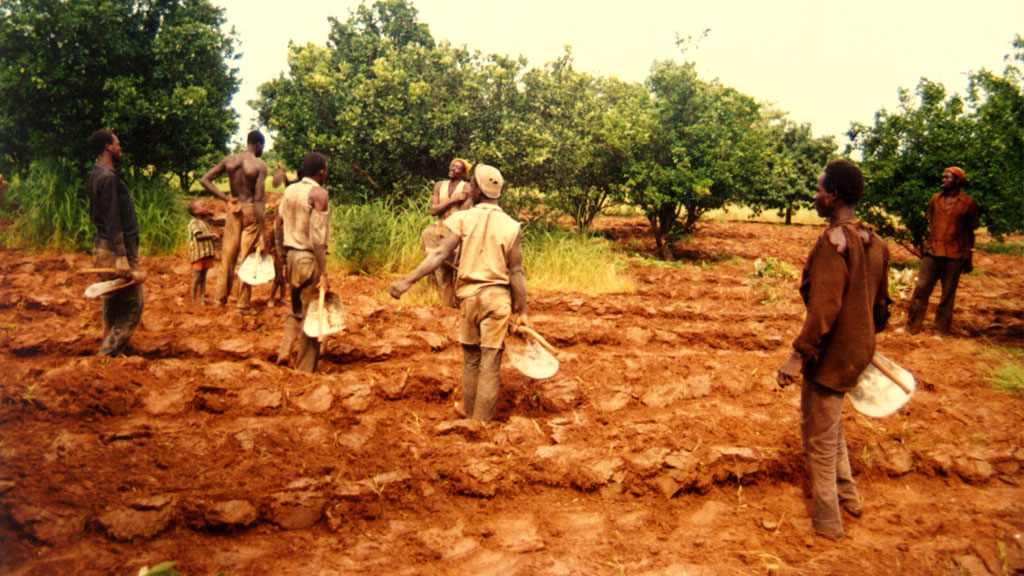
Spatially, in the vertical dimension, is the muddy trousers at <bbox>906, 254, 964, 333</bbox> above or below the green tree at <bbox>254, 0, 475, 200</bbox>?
below

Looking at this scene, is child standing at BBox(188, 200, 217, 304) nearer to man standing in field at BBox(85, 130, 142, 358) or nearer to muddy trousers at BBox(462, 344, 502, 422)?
man standing in field at BBox(85, 130, 142, 358)

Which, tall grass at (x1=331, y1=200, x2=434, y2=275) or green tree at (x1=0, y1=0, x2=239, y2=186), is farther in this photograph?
tall grass at (x1=331, y1=200, x2=434, y2=275)

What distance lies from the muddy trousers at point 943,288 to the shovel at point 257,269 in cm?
670

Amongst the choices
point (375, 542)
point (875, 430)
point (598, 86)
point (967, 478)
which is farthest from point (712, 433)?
point (598, 86)

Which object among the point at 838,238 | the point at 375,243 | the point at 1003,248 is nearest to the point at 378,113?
the point at 375,243

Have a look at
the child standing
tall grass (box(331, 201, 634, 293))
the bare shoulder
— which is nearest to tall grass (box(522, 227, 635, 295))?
tall grass (box(331, 201, 634, 293))

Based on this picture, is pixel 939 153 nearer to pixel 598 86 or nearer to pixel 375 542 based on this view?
pixel 598 86

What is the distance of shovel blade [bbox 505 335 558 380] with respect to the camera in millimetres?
4441

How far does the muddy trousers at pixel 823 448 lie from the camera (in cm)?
354

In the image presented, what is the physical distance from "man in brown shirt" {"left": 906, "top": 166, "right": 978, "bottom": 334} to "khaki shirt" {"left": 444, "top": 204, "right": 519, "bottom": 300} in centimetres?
523

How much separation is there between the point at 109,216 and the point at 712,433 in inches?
170

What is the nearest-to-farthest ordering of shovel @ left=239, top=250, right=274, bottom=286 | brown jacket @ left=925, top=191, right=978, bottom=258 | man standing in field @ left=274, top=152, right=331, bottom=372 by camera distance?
man standing in field @ left=274, top=152, right=331, bottom=372
shovel @ left=239, top=250, right=274, bottom=286
brown jacket @ left=925, top=191, right=978, bottom=258

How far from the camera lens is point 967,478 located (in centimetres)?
430

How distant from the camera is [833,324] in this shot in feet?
11.2
